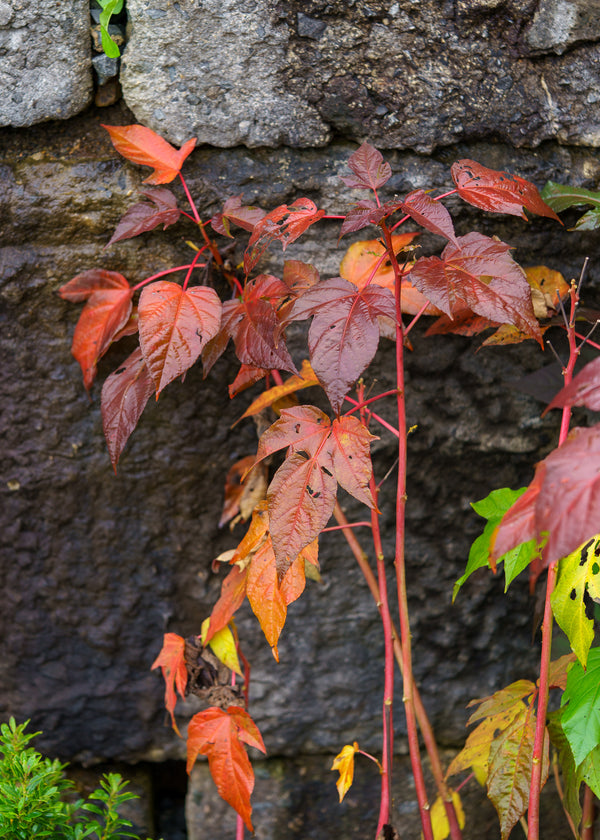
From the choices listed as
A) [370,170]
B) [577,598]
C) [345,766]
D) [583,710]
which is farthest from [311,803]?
[370,170]

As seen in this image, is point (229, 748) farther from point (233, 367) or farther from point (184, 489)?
point (233, 367)

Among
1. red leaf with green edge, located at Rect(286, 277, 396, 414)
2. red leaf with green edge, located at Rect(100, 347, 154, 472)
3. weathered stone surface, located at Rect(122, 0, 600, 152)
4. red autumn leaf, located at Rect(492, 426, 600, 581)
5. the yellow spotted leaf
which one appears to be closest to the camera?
red autumn leaf, located at Rect(492, 426, 600, 581)

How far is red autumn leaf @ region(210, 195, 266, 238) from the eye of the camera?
3.31 ft

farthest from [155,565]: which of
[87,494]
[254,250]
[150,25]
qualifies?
[150,25]

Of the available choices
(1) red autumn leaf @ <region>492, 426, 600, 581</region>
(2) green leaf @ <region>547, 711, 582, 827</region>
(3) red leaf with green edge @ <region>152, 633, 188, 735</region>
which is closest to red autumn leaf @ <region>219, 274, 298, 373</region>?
(1) red autumn leaf @ <region>492, 426, 600, 581</region>

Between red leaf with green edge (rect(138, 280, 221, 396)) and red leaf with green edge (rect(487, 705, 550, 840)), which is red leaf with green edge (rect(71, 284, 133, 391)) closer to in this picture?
red leaf with green edge (rect(138, 280, 221, 396))

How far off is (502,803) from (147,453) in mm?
811

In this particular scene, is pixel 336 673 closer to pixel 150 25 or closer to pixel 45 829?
pixel 45 829

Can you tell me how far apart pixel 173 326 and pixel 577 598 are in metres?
0.64

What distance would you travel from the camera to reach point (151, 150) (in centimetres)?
103

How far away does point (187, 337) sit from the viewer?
0.90 m

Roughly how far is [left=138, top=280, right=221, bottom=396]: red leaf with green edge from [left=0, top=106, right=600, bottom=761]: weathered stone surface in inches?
9.8

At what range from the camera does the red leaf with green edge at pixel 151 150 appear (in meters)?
1.02

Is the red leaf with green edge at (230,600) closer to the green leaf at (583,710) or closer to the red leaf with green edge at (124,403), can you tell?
the red leaf with green edge at (124,403)
